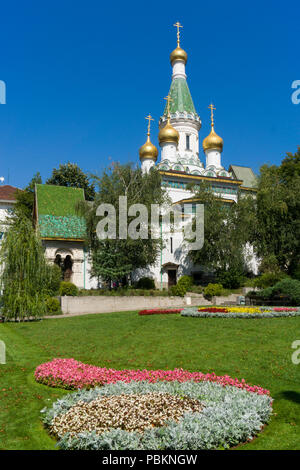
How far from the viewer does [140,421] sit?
5.57m

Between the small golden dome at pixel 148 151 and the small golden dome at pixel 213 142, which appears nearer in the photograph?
the small golden dome at pixel 148 151

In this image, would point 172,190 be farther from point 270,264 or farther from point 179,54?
point 179,54

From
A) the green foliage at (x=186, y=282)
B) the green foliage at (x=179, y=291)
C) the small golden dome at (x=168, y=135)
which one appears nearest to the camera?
the green foliage at (x=179, y=291)

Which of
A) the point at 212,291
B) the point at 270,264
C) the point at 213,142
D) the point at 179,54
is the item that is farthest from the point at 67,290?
the point at 179,54

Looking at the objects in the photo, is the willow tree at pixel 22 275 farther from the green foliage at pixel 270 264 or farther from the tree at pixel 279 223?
the tree at pixel 279 223

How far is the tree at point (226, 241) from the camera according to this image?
30.5m

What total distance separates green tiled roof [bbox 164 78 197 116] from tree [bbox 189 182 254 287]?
20.0 m

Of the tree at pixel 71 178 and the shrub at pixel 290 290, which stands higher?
the tree at pixel 71 178

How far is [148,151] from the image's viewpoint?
4403cm

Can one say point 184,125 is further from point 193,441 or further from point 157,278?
point 193,441

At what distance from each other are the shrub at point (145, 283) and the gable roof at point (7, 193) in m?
20.5

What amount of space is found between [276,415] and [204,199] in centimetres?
2736

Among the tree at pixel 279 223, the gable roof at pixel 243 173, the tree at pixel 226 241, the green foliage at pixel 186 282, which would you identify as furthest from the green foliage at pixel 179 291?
the gable roof at pixel 243 173

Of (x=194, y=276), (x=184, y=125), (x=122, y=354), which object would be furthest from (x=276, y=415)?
(x=184, y=125)
